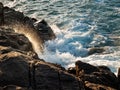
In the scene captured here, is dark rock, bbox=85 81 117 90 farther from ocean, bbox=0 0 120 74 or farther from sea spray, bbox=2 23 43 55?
sea spray, bbox=2 23 43 55

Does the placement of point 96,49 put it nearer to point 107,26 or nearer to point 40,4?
point 107,26

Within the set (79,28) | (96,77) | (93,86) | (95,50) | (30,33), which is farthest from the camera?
(79,28)

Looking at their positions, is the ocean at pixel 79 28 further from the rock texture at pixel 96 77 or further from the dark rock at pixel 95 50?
the rock texture at pixel 96 77

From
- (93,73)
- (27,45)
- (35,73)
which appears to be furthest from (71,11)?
(35,73)

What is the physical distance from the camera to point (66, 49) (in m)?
21.8

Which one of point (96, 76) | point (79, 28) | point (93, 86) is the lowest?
point (93, 86)

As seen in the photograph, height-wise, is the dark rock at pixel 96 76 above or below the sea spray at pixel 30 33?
below

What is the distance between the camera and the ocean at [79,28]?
19828 millimetres

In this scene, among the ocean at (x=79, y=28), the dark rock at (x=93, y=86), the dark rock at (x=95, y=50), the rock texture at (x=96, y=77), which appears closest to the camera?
the dark rock at (x=93, y=86)

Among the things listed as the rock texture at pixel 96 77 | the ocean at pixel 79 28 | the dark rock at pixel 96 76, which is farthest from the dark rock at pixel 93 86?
the ocean at pixel 79 28

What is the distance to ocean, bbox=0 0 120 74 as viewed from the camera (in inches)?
781

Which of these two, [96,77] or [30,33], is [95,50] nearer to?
[30,33]

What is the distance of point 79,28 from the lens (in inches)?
994

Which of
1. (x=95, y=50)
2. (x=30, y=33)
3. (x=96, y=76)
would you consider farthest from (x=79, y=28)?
(x=96, y=76)
